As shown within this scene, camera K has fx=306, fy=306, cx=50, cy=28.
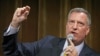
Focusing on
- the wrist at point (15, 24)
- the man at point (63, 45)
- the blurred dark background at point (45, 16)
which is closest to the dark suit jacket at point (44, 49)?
the man at point (63, 45)

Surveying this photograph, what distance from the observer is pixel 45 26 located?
2.16 metres

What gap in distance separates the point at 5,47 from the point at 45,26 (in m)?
0.59

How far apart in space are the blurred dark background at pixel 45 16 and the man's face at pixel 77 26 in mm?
360

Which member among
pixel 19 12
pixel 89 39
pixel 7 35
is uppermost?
pixel 19 12

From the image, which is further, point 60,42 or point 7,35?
point 60,42

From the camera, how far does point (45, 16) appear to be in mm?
2160

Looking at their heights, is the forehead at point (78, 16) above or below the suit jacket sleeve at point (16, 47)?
above

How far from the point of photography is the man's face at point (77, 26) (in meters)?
1.73

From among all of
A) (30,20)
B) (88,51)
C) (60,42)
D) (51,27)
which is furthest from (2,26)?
(88,51)

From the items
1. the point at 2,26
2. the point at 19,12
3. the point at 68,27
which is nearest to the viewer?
the point at 19,12

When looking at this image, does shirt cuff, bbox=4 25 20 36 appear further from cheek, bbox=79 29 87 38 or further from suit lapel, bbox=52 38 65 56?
cheek, bbox=79 29 87 38

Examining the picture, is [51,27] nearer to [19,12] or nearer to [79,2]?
[79,2]

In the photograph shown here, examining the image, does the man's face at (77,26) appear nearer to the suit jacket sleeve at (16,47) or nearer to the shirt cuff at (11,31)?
the suit jacket sleeve at (16,47)

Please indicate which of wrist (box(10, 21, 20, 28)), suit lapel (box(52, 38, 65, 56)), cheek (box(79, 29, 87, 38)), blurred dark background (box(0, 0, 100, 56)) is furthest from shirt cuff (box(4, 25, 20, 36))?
blurred dark background (box(0, 0, 100, 56))
